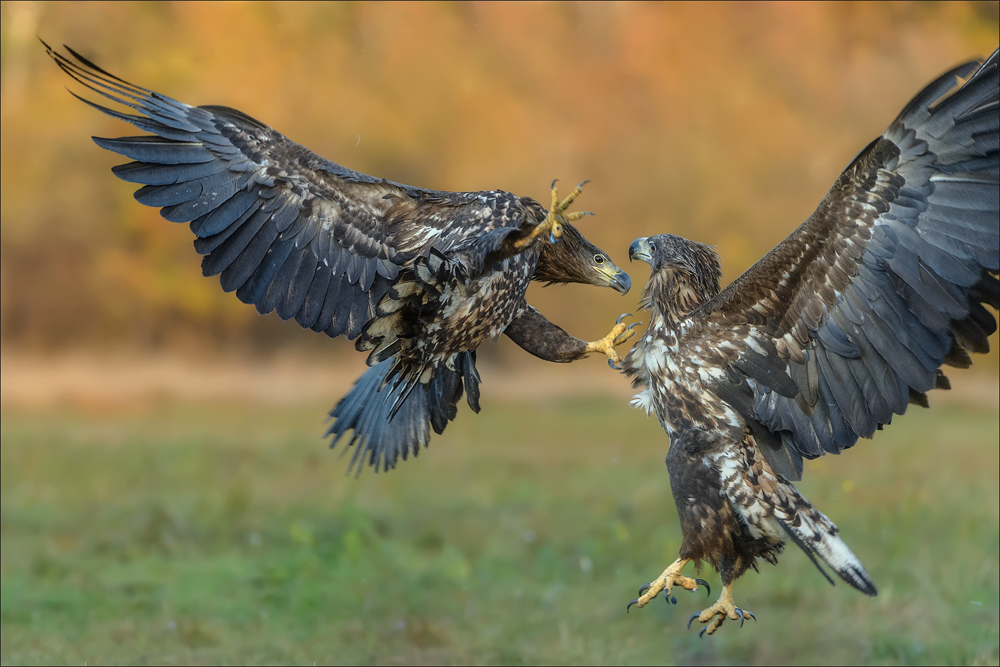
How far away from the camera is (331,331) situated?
4051 millimetres

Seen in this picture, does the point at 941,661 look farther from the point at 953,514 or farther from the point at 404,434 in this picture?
the point at 404,434

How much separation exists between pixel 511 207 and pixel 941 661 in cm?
354

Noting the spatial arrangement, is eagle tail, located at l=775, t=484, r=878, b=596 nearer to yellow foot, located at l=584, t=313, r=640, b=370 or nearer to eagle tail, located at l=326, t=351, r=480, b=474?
yellow foot, located at l=584, t=313, r=640, b=370

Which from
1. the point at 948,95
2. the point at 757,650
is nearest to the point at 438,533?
the point at 757,650

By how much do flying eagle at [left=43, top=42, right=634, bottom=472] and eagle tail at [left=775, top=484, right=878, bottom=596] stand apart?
1.25 meters

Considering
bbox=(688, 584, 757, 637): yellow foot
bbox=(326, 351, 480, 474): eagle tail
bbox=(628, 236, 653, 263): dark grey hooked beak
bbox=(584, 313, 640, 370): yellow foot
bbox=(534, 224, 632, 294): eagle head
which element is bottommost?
bbox=(688, 584, 757, 637): yellow foot

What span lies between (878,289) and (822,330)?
247mm

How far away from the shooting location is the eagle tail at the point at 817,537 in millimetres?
3865

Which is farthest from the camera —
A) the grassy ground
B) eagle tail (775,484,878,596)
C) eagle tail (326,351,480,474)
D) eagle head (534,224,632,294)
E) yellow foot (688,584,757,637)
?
the grassy ground

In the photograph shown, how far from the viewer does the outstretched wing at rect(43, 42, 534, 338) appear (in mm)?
3914

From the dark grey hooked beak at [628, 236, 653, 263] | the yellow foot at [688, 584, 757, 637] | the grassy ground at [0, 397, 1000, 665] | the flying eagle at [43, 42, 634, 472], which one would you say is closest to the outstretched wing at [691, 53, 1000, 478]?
the dark grey hooked beak at [628, 236, 653, 263]

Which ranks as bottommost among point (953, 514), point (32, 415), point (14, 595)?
point (14, 595)

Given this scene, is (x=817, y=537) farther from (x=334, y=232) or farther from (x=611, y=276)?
(x=334, y=232)

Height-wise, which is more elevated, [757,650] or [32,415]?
[32,415]
